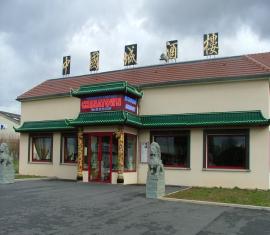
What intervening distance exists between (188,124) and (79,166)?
6.19m

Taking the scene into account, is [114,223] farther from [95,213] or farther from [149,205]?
[149,205]

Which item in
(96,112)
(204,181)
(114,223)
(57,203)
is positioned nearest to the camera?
(114,223)

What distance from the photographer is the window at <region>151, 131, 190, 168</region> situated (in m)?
19.9

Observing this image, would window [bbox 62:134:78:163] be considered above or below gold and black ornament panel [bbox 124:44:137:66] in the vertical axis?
below

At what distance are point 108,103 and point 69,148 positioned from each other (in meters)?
5.12

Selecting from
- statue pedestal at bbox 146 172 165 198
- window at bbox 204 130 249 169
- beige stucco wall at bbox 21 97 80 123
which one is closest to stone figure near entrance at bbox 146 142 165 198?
statue pedestal at bbox 146 172 165 198

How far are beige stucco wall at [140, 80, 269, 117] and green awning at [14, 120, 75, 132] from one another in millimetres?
5148

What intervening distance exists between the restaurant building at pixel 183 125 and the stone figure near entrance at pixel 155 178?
4092mm

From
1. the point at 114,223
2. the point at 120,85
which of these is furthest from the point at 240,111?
the point at 114,223

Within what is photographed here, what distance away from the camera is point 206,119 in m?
19.1

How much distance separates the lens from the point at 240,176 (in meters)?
18.3

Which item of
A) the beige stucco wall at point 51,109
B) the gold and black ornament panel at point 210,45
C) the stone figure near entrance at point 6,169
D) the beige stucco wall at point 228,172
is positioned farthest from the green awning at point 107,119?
the gold and black ornament panel at point 210,45

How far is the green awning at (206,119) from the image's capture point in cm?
1795

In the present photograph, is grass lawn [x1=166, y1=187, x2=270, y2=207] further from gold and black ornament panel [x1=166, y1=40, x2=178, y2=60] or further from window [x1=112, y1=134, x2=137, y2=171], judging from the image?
gold and black ornament panel [x1=166, y1=40, x2=178, y2=60]
